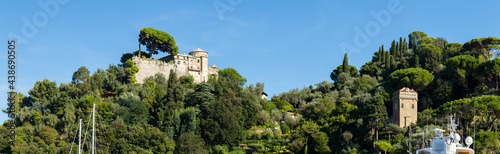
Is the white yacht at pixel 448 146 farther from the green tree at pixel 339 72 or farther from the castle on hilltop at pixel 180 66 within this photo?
the green tree at pixel 339 72

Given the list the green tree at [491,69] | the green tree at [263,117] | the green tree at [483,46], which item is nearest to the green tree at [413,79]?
the green tree at [491,69]

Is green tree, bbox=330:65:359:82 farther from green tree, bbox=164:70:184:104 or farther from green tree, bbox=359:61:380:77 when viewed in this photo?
green tree, bbox=164:70:184:104

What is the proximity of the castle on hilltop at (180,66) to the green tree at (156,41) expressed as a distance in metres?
1.34

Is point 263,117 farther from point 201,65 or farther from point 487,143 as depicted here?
point 487,143

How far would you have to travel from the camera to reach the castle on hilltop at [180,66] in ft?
262

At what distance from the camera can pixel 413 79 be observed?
6762 centimetres

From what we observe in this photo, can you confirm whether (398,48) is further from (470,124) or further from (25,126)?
(25,126)

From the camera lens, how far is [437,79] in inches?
2618

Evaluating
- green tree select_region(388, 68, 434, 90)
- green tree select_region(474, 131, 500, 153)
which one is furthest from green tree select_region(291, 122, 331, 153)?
green tree select_region(474, 131, 500, 153)

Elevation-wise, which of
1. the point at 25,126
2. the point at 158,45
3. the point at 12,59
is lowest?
the point at 25,126

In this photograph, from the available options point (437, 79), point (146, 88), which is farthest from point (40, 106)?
point (437, 79)

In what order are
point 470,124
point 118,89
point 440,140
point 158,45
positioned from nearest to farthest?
point 440,140
point 470,124
point 118,89
point 158,45

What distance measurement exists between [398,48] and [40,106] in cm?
5151

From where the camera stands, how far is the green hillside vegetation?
56031 mm
